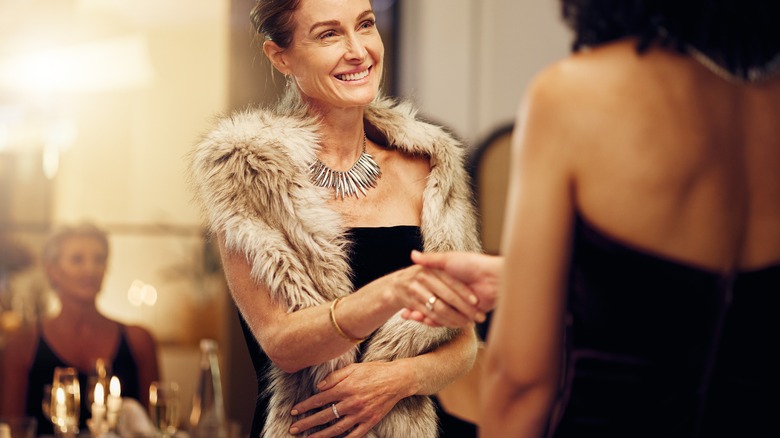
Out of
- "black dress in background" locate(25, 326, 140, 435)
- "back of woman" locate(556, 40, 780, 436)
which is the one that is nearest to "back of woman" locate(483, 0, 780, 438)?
"back of woman" locate(556, 40, 780, 436)

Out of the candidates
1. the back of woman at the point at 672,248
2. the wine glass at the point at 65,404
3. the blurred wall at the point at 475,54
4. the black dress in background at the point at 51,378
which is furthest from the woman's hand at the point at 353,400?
the blurred wall at the point at 475,54

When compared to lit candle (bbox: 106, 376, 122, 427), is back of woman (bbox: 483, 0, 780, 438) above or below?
above

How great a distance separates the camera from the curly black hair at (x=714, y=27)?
860 mm

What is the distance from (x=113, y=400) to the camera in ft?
9.19

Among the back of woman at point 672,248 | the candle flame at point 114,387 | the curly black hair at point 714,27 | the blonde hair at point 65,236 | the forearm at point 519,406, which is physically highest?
the curly black hair at point 714,27

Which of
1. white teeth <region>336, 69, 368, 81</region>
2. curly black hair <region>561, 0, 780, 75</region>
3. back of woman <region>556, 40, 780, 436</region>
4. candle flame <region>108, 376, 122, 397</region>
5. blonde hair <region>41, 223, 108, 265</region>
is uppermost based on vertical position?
curly black hair <region>561, 0, 780, 75</region>

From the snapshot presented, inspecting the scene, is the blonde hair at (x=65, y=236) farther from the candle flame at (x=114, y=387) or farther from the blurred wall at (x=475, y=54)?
the blurred wall at (x=475, y=54)

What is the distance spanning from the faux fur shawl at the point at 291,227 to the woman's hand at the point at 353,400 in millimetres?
23

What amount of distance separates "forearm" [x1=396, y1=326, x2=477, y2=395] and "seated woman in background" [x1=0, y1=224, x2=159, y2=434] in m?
1.83

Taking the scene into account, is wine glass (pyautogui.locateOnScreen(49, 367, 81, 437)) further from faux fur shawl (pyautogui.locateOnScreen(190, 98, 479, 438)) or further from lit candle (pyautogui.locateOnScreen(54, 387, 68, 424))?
faux fur shawl (pyautogui.locateOnScreen(190, 98, 479, 438))

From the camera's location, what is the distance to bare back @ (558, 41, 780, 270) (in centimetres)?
85

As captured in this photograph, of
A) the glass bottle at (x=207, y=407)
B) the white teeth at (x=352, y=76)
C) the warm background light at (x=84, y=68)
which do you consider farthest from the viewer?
the warm background light at (x=84, y=68)

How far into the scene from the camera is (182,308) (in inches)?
154

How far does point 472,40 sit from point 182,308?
1738mm
